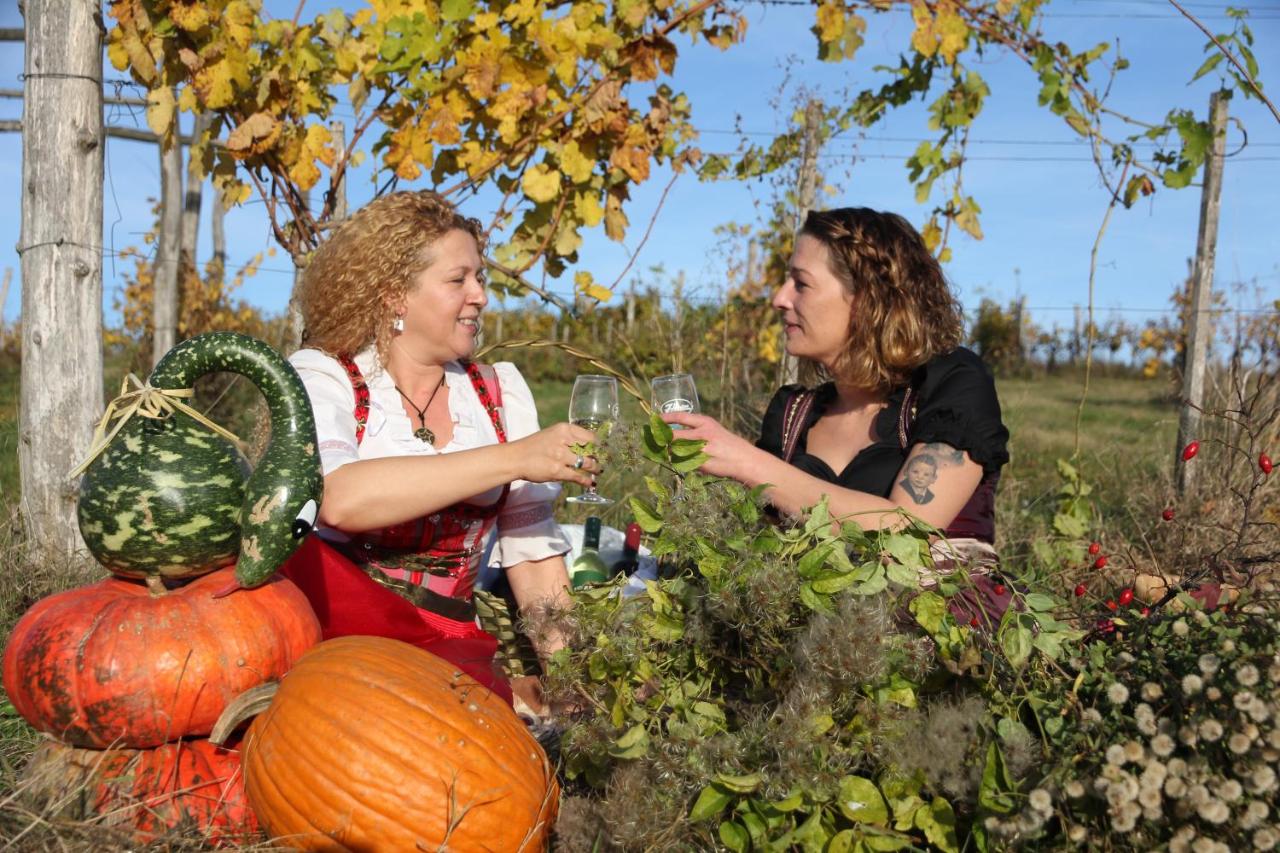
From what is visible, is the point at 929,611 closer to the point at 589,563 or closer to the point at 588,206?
the point at 589,563

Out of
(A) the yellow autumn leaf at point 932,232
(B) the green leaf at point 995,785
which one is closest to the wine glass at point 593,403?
(B) the green leaf at point 995,785

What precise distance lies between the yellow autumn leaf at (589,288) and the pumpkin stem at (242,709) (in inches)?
119

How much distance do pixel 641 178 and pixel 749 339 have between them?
7.68 meters

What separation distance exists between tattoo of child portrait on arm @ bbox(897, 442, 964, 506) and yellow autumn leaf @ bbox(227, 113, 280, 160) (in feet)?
8.95

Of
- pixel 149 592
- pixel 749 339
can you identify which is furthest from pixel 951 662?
pixel 749 339

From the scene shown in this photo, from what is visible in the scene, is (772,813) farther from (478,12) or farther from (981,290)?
(981,290)

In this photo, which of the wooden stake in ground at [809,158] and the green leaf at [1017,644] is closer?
the green leaf at [1017,644]

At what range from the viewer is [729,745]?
1.70 metres

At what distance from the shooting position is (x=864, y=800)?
65.4 inches

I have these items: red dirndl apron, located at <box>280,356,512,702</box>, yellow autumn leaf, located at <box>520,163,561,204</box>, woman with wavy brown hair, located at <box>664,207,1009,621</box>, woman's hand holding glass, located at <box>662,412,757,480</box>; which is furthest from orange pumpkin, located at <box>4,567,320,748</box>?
yellow autumn leaf, located at <box>520,163,561,204</box>

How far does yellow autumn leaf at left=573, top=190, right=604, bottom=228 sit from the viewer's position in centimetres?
448

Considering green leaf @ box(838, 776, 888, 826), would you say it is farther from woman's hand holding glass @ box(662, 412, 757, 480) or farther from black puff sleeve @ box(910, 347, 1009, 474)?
black puff sleeve @ box(910, 347, 1009, 474)

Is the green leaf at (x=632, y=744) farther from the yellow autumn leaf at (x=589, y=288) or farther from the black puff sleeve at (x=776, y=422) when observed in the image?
the yellow autumn leaf at (x=589, y=288)

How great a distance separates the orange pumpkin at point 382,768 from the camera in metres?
1.80
